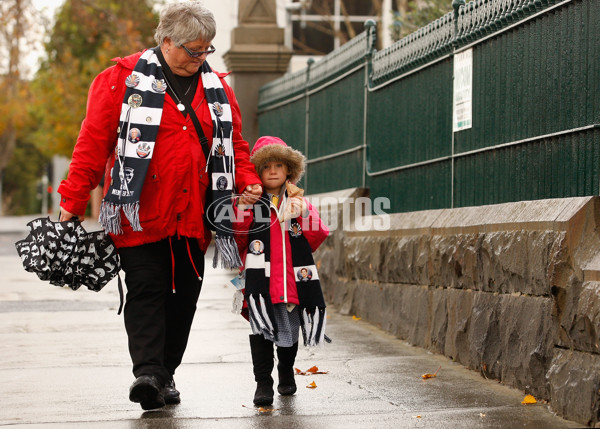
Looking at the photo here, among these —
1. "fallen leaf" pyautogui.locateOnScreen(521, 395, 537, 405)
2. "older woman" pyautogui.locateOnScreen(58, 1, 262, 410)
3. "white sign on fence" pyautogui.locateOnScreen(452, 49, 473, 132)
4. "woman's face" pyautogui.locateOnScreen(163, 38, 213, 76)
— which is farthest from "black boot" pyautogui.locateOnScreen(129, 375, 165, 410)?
"white sign on fence" pyautogui.locateOnScreen(452, 49, 473, 132)

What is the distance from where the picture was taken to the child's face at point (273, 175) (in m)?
5.95

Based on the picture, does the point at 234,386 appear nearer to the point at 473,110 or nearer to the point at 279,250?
the point at 279,250

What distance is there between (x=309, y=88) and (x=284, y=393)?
631cm

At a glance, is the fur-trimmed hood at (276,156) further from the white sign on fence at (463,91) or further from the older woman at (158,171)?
the white sign on fence at (463,91)

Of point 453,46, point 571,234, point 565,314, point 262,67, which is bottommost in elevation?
point 565,314

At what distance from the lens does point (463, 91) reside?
24.0 ft

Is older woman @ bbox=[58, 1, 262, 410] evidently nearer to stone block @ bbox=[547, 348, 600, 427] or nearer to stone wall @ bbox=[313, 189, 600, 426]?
stone wall @ bbox=[313, 189, 600, 426]

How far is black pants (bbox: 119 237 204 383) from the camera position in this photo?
542 cm

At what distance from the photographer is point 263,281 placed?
5.76 metres

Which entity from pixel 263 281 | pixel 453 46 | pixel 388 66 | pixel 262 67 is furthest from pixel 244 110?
pixel 263 281

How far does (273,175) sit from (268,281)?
23.4 inches

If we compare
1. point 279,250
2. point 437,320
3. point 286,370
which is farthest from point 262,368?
point 437,320

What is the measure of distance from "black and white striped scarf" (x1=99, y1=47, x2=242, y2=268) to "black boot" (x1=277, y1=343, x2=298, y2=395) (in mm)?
551

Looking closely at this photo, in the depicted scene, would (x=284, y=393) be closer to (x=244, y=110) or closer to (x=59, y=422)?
(x=59, y=422)
